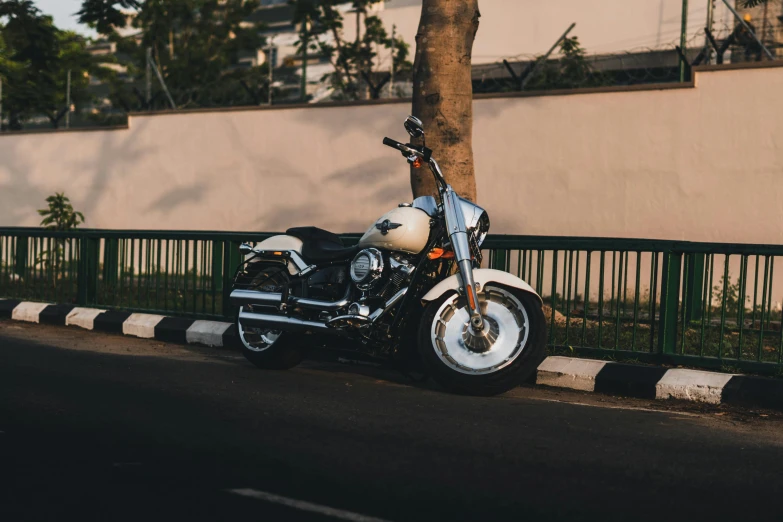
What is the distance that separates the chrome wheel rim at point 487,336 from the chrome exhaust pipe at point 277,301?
0.78 meters

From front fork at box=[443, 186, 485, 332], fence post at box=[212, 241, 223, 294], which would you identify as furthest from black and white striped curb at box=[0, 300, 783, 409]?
front fork at box=[443, 186, 485, 332]

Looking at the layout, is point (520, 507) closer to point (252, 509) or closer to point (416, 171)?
point (252, 509)

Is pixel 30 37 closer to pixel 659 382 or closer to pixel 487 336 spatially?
pixel 487 336

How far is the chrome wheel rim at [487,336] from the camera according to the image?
731 centimetres

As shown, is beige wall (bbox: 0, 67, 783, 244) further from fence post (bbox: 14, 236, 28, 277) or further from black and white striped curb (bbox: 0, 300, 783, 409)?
black and white striped curb (bbox: 0, 300, 783, 409)

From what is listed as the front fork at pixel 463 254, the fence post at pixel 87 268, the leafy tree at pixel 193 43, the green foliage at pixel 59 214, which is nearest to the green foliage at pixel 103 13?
the green foliage at pixel 59 214

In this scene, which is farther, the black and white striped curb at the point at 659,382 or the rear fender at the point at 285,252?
the rear fender at the point at 285,252

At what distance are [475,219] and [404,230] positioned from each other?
18.6 inches

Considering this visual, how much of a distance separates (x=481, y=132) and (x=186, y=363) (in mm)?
9519

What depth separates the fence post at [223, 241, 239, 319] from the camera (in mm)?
10734

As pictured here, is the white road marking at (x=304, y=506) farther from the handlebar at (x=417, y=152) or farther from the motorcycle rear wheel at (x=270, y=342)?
the motorcycle rear wheel at (x=270, y=342)

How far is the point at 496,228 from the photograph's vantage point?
17562 mm

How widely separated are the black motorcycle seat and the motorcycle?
1 centimetres

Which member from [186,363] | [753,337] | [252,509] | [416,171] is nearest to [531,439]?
[252,509]
